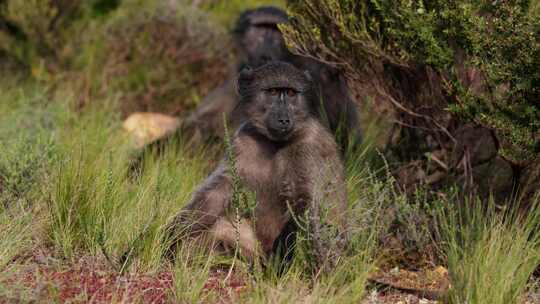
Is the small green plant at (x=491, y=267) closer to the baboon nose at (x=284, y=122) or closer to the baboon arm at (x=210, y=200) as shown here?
the baboon nose at (x=284, y=122)

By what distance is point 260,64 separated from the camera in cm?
670

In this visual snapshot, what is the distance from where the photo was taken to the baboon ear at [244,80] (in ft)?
15.6

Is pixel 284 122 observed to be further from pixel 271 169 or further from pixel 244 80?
pixel 244 80

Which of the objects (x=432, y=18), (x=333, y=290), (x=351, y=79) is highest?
(x=432, y=18)

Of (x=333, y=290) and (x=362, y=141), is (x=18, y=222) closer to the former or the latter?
(x=333, y=290)

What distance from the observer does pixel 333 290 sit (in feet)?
11.8

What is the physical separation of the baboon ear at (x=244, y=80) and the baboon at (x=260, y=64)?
75cm

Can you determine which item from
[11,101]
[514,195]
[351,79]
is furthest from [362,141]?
[11,101]

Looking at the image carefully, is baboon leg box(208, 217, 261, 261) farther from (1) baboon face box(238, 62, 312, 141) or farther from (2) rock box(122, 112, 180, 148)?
A: (2) rock box(122, 112, 180, 148)

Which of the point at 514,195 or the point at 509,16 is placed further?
the point at 514,195

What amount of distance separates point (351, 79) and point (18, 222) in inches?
90.0

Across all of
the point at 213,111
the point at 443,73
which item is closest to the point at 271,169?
the point at 443,73

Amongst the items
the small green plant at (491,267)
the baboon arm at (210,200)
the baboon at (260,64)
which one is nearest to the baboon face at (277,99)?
the baboon arm at (210,200)

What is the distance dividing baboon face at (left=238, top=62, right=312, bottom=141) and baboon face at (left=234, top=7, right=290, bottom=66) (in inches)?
82.2
